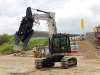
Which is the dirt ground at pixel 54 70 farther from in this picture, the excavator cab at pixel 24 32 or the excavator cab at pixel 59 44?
the excavator cab at pixel 24 32

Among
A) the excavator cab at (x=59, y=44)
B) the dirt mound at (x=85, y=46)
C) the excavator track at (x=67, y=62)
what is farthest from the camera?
the dirt mound at (x=85, y=46)

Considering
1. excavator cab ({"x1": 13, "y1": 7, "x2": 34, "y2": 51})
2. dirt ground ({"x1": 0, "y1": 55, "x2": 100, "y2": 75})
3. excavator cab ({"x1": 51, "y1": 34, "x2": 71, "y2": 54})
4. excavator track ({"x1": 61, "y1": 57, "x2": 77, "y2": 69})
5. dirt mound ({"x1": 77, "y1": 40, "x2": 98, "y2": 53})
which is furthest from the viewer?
dirt mound ({"x1": 77, "y1": 40, "x2": 98, "y2": 53})

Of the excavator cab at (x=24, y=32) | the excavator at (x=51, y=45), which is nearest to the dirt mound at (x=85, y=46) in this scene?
the excavator at (x=51, y=45)

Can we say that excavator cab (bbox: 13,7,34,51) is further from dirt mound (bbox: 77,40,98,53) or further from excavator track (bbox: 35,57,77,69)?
dirt mound (bbox: 77,40,98,53)

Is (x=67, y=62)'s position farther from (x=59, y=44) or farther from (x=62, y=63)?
(x=59, y=44)

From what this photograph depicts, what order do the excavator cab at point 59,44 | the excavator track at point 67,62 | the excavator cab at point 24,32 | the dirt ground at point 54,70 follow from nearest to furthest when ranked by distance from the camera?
the dirt ground at point 54,70 < the excavator cab at point 24,32 < the excavator track at point 67,62 < the excavator cab at point 59,44

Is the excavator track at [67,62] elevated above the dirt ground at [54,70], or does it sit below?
above

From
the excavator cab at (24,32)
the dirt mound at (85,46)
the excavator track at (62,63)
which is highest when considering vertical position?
the excavator cab at (24,32)

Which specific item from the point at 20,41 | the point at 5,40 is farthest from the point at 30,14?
the point at 5,40

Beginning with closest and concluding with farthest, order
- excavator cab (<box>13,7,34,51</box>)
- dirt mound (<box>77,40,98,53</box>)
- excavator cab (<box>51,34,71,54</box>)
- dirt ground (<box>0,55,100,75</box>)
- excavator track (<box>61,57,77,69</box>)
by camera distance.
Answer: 1. dirt ground (<box>0,55,100,75</box>)
2. excavator cab (<box>13,7,34,51</box>)
3. excavator track (<box>61,57,77,69</box>)
4. excavator cab (<box>51,34,71,54</box>)
5. dirt mound (<box>77,40,98,53</box>)

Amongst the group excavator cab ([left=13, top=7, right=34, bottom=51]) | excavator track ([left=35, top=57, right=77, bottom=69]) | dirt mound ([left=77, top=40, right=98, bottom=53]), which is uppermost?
excavator cab ([left=13, top=7, right=34, bottom=51])

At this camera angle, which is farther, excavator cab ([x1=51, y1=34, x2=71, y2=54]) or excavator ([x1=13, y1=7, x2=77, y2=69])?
excavator cab ([x1=51, y1=34, x2=71, y2=54])

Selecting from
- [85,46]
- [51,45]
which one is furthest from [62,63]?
[85,46]

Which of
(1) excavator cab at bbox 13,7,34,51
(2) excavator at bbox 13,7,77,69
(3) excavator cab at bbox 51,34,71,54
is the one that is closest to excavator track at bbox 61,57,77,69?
(2) excavator at bbox 13,7,77,69
